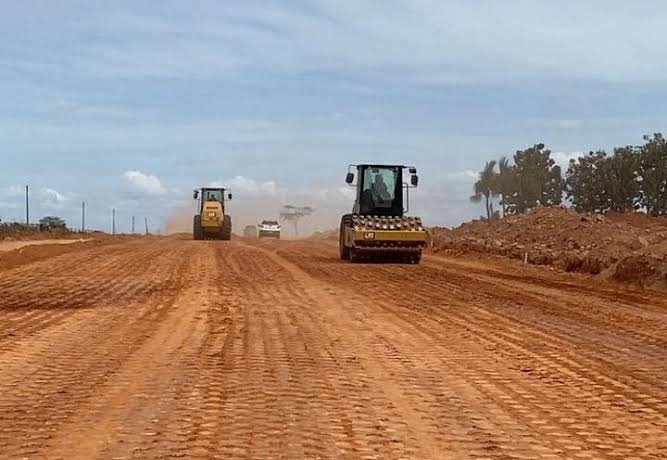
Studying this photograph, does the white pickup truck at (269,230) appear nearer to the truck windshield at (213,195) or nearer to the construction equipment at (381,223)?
the truck windshield at (213,195)

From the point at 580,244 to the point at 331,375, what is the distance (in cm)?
2983

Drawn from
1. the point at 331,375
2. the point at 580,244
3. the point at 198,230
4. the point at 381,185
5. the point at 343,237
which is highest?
the point at 381,185

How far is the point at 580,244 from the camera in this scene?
120 ft

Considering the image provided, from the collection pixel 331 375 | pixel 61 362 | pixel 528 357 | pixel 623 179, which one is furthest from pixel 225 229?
pixel 331 375

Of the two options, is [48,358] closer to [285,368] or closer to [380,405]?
[285,368]

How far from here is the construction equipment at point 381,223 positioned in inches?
1048

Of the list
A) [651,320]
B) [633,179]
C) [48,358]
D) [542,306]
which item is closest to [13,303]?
[48,358]

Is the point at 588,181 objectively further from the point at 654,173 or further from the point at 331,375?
the point at 331,375

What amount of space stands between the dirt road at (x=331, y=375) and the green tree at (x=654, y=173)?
160ft

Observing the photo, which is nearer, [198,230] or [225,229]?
[198,230]

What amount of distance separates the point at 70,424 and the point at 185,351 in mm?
3576

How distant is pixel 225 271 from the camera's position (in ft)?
77.4

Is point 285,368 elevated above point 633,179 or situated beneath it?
situated beneath

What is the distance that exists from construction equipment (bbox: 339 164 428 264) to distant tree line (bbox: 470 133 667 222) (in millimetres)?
40420
